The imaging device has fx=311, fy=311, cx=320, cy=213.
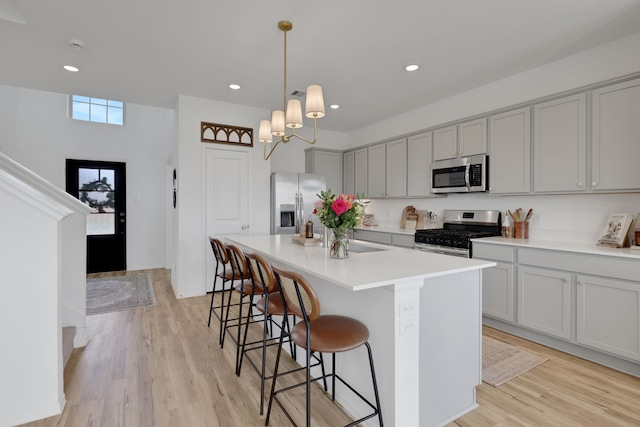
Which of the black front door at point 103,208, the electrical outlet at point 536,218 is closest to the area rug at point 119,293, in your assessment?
the black front door at point 103,208

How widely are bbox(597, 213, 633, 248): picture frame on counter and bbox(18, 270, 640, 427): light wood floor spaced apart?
102 centimetres

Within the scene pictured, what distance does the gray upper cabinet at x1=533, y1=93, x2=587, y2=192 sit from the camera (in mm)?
2832

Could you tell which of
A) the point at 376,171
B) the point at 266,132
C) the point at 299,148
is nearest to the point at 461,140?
the point at 376,171

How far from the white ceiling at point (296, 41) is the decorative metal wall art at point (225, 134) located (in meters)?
0.54

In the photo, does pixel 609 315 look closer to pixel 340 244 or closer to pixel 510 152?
pixel 510 152

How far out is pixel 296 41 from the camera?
112 inches

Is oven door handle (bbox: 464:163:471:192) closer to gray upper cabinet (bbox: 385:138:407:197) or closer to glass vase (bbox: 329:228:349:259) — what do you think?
gray upper cabinet (bbox: 385:138:407:197)

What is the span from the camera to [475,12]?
2.40 m

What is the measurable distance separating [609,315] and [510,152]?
5.75 ft

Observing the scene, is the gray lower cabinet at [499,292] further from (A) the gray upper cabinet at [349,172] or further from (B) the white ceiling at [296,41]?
(A) the gray upper cabinet at [349,172]

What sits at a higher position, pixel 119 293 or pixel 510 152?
pixel 510 152

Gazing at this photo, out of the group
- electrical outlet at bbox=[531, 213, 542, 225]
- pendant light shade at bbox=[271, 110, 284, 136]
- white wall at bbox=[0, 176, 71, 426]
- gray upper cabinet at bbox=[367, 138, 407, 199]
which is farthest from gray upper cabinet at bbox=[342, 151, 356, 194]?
white wall at bbox=[0, 176, 71, 426]

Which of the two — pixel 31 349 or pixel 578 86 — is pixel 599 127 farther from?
pixel 31 349

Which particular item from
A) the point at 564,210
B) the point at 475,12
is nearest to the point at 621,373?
the point at 564,210
